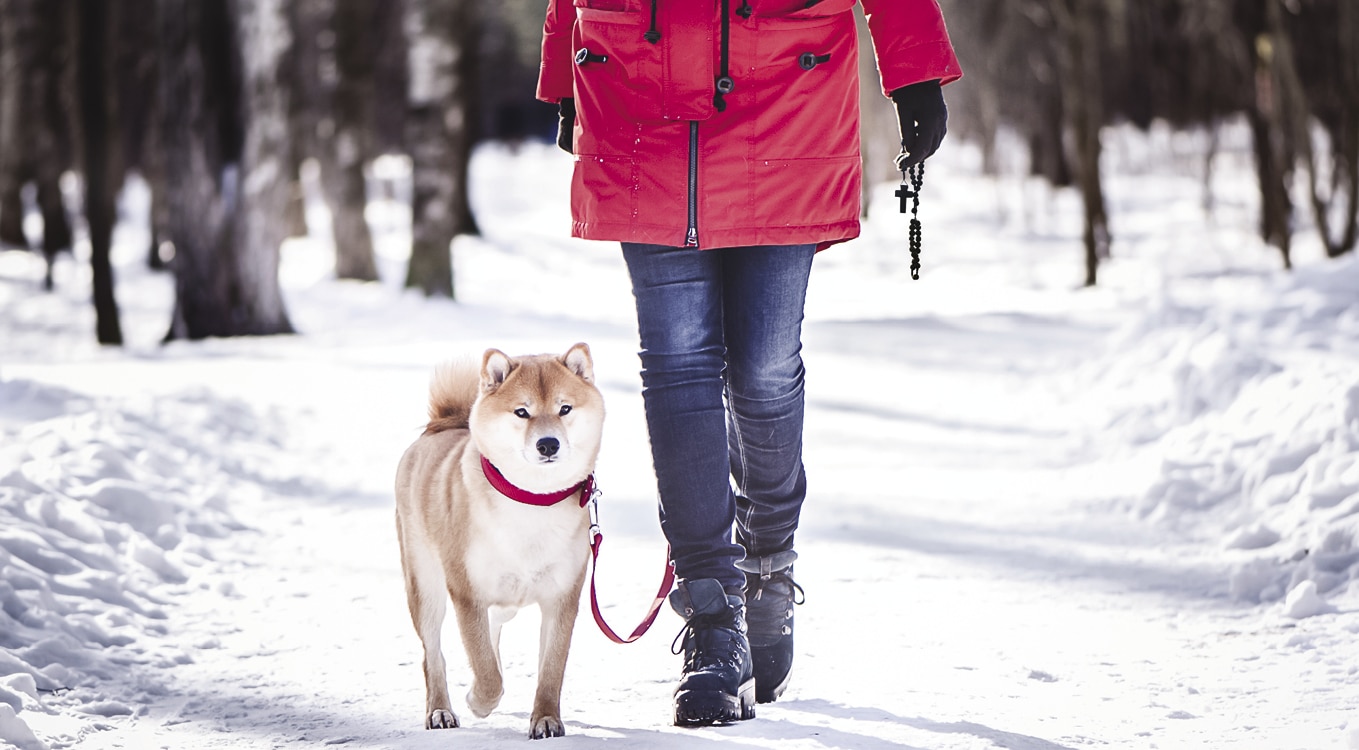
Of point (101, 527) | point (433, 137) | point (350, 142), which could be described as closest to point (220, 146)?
point (433, 137)

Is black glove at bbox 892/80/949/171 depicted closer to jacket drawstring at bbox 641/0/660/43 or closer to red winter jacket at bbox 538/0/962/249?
red winter jacket at bbox 538/0/962/249

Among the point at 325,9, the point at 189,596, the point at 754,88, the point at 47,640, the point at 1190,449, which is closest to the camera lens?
the point at 754,88

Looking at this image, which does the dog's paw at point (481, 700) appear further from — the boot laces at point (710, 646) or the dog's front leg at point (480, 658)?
the boot laces at point (710, 646)

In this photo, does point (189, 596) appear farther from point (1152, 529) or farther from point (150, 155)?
point (150, 155)

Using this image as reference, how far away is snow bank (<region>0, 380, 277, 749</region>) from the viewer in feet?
12.5

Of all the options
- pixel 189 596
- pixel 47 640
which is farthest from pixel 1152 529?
pixel 47 640

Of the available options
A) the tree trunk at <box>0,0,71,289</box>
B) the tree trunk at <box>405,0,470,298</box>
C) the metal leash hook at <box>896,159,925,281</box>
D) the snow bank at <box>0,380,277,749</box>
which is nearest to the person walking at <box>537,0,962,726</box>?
the metal leash hook at <box>896,159,925,281</box>

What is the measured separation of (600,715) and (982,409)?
5664 millimetres

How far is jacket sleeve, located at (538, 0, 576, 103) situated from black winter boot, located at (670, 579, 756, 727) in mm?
1334

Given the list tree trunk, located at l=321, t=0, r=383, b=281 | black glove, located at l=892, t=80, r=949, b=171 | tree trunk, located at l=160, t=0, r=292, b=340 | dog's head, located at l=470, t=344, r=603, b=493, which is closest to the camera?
dog's head, located at l=470, t=344, r=603, b=493

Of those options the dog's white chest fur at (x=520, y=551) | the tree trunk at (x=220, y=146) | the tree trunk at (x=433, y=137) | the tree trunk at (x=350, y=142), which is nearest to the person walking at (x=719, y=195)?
the dog's white chest fur at (x=520, y=551)

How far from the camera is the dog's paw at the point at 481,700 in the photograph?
3273 millimetres

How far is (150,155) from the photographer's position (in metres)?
28.2

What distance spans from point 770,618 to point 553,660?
25.2 inches
